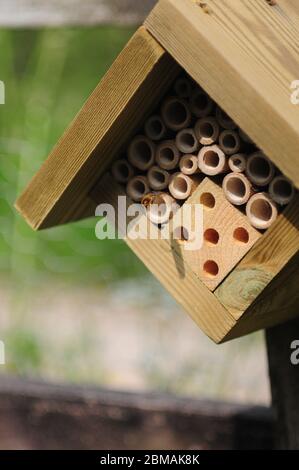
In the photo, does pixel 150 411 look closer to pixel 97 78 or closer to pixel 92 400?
pixel 92 400

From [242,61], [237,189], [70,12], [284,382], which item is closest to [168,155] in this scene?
[237,189]

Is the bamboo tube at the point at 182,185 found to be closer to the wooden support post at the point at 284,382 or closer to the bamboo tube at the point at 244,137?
the bamboo tube at the point at 244,137

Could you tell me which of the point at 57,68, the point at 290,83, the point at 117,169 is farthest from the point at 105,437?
the point at 57,68

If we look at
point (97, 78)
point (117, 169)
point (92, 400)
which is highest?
point (117, 169)

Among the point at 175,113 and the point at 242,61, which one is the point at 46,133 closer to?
the point at 175,113

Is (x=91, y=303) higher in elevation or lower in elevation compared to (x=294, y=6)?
lower

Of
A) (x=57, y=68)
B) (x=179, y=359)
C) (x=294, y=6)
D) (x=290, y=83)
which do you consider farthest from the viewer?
(x=57, y=68)

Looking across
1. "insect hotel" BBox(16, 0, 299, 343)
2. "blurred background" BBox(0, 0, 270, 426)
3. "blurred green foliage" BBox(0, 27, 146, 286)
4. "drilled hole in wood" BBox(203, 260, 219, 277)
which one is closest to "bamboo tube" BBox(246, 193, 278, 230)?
"insect hotel" BBox(16, 0, 299, 343)
